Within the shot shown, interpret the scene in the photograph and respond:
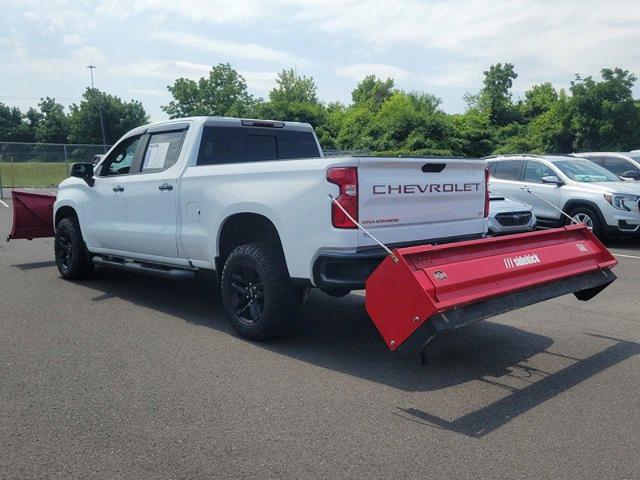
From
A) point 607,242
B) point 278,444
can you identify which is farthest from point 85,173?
point 607,242

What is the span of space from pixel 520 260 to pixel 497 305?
1.85 ft

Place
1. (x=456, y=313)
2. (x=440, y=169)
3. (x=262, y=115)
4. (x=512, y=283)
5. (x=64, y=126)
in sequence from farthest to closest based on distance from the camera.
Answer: (x=64, y=126), (x=262, y=115), (x=440, y=169), (x=512, y=283), (x=456, y=313)

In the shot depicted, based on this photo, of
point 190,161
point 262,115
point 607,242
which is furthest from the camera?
point 262,115

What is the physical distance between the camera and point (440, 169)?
5.61 m

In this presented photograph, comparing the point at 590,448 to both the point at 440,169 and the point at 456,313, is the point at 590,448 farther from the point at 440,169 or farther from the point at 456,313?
the point at 440,169

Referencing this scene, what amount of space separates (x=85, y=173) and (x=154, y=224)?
5.65ft

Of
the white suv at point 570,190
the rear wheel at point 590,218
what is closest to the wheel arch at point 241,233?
the white suv at point 570,190

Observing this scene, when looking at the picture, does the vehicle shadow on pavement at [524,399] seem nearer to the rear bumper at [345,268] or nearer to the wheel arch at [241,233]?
the rear bumper at [345,268]

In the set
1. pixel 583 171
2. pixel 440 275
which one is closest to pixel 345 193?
pixel 440 275

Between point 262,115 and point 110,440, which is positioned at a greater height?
point 262,115

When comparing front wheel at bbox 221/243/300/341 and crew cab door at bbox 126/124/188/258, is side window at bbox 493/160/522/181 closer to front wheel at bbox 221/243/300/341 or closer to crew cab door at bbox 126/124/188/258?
crew cab door at bbox 126/124/188/258

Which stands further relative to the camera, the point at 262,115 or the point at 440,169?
the point at 262,115

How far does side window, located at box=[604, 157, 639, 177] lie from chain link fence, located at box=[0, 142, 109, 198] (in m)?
21.8

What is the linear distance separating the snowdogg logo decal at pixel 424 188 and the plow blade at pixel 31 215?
271 inches
